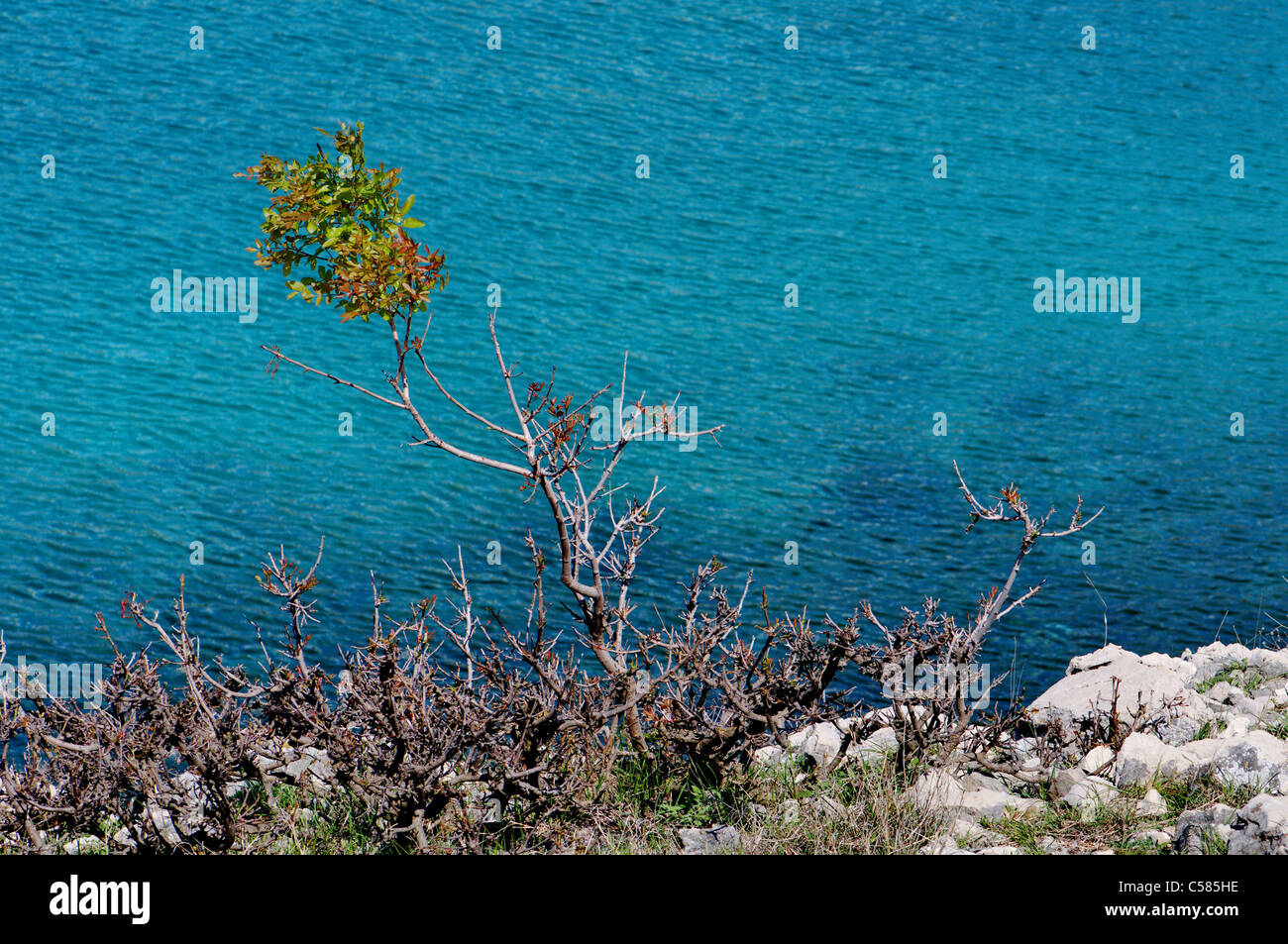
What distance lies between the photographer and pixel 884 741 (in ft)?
27.5

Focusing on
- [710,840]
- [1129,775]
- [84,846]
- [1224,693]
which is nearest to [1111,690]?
[1224,693]

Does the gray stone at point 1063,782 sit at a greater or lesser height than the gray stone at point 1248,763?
lesser

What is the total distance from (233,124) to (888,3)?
17.0m

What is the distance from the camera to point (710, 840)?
6906 mm

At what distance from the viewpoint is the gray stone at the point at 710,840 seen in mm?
6797

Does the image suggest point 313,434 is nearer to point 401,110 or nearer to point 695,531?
point 695,531

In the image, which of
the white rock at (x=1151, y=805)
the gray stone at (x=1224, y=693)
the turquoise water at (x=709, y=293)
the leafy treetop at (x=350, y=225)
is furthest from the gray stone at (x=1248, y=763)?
the leafy treetop at (x=350, y=225)

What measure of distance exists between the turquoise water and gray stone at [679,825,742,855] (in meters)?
5.14

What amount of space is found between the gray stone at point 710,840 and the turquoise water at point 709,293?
16.9 feet

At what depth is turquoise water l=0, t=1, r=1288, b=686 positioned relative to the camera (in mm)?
13484

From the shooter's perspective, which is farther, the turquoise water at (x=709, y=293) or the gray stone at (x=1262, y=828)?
the turquoise water at (x=709, y=293)

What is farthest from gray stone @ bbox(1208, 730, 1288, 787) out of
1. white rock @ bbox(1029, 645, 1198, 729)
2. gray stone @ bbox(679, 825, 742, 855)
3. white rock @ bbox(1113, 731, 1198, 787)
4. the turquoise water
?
the turquoise water

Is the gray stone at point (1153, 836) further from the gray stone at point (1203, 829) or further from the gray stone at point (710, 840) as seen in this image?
the gray stone at point (710, 840)

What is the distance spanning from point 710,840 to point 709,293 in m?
15.7
